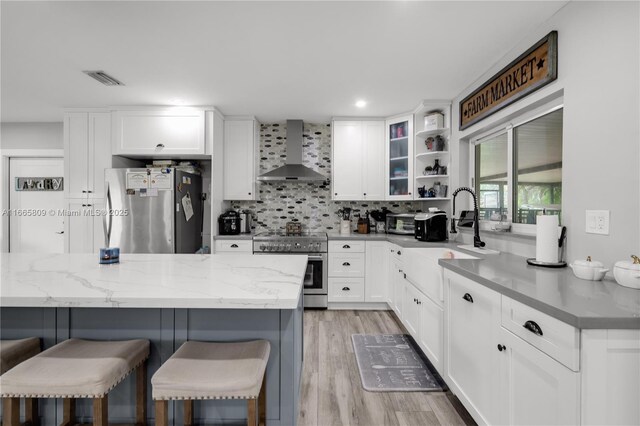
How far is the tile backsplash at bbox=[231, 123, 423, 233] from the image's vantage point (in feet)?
14.6

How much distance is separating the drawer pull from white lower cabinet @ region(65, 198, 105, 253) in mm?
4220

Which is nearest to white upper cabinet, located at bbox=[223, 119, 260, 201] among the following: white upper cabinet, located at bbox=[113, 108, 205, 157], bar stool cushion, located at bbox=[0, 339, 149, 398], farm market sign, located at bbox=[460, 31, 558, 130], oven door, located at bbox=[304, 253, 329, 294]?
white upper cabinet, located at bbox=[113, 108, 205, 157]

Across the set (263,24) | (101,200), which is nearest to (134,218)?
(101,200)

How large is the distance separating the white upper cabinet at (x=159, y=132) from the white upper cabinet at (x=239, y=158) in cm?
45

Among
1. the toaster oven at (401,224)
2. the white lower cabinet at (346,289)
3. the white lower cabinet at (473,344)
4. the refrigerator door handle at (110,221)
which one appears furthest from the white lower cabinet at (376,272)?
the refrigerator door handle at (110,221)

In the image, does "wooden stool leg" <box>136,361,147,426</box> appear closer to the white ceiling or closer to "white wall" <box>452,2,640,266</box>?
the white ceiling

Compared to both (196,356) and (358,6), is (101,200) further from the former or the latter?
(358,6)

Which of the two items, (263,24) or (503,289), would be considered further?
(263,24)

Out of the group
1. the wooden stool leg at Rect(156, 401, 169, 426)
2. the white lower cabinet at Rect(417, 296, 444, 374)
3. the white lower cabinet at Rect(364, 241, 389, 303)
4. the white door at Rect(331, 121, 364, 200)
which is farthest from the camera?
the white door at Rect(331, 121, 364, 200)

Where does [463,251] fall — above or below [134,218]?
below

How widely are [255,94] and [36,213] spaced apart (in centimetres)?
374

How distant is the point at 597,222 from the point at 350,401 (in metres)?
1.73

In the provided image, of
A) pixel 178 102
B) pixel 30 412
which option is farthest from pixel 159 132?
pixel 30 412

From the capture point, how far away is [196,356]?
1.32m
